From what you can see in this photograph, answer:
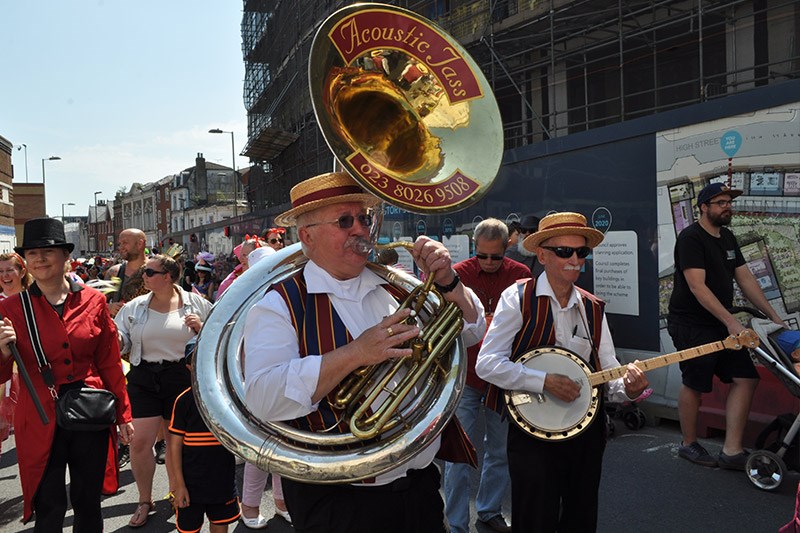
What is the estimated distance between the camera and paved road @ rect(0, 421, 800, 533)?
3.89 meters

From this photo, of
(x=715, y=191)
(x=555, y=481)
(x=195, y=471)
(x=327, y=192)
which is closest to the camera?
(x=327, y=192)

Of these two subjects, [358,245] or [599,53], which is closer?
[358,245]

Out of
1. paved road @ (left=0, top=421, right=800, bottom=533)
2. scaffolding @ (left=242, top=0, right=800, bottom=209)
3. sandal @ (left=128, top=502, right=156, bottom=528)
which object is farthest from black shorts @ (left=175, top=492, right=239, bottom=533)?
scaffolding @ (left=242, top=0, right=800, bottom=209)

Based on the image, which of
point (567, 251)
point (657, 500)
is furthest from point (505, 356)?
point (657, 500)

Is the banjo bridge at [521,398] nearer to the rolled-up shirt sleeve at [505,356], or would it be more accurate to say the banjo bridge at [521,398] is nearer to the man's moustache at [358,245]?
the rolled-up shirt sleeve at [505,356]

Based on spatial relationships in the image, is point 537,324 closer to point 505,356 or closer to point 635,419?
point 505,356

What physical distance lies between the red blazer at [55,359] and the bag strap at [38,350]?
17 mm

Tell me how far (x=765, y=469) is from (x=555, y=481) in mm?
2324

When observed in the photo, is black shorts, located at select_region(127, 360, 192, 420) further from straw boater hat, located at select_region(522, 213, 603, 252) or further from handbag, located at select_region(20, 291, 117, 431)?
straw boater hat, located at select_region(522, 213, 603, 252)

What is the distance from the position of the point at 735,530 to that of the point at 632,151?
13.5 ft

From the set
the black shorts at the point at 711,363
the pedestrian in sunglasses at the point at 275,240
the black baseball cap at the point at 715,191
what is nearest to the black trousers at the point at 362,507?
the black shorts at the point at 711,363

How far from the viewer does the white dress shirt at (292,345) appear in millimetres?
1910

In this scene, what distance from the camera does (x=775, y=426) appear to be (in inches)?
175

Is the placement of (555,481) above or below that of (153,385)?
below
